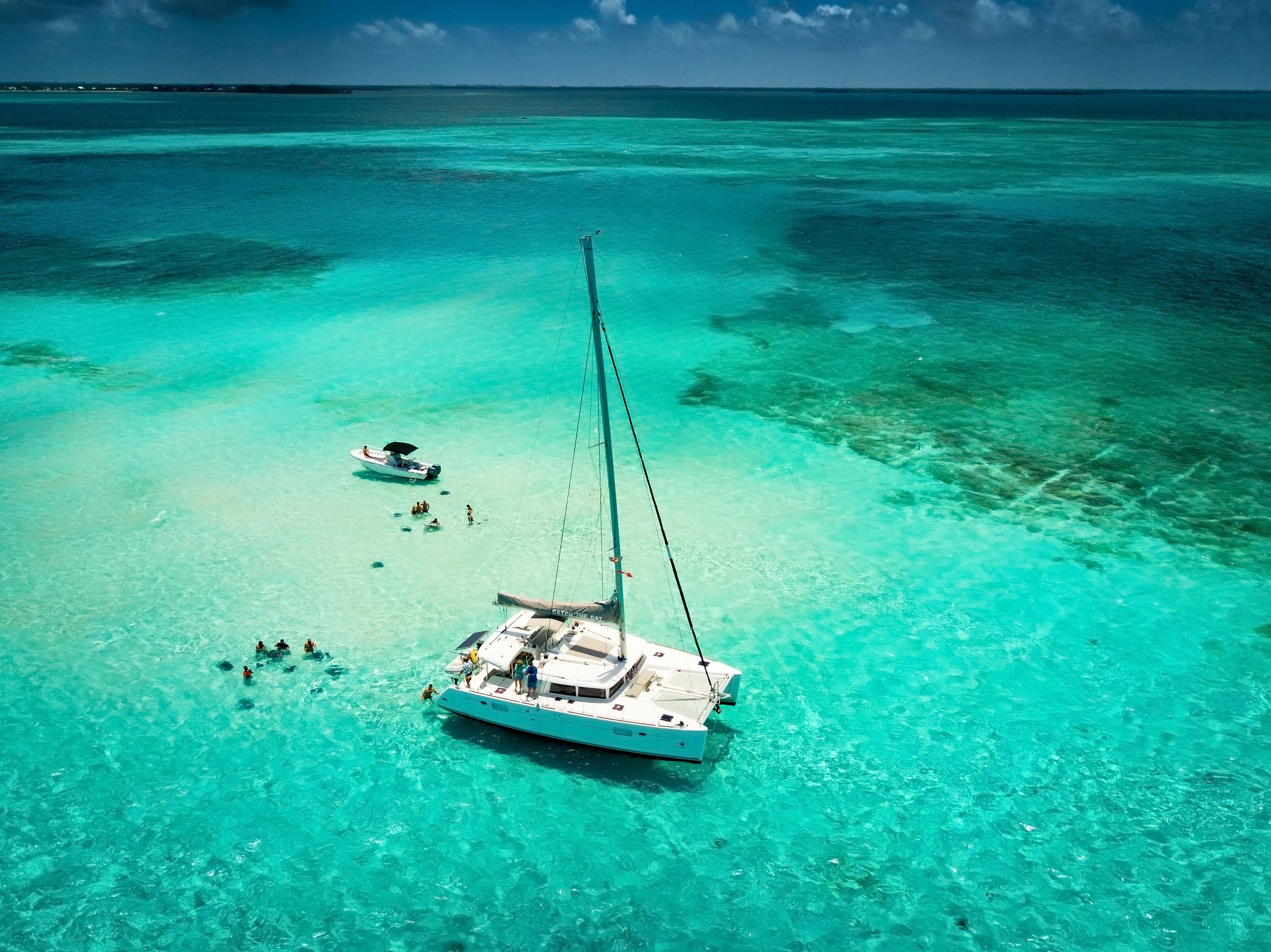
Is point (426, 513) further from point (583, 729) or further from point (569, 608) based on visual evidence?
point (583, 729)

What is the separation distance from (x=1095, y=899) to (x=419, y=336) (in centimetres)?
5257

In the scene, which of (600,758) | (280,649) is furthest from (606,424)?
(280,649)

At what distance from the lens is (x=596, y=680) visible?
83.3ft

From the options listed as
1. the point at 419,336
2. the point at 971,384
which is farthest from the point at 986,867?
the point at 419,336

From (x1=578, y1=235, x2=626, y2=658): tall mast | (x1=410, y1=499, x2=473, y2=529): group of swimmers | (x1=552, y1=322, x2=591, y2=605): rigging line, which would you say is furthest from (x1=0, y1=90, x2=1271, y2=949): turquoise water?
(x1=578, y1=235, x2=626, y2=658): tall mast

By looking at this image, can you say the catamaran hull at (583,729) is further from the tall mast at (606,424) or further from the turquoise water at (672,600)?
the tall mast at (606,424)

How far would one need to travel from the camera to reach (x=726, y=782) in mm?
24797

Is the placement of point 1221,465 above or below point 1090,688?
above

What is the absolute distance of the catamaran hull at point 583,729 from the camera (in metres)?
24.3

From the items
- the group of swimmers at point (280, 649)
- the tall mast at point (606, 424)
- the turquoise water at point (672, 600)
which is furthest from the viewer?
the group of swimmers at point (280, 649)

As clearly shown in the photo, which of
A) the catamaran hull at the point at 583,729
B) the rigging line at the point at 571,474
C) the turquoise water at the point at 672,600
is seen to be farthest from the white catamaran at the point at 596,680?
the rigging line at the point at 571,474

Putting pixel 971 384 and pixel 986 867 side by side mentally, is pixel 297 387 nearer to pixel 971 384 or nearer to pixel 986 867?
pixel 971 384

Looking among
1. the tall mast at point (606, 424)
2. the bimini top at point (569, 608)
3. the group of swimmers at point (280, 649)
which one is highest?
the tall mast at point (606, 424)

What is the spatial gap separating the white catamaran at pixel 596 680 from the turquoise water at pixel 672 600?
113cm
